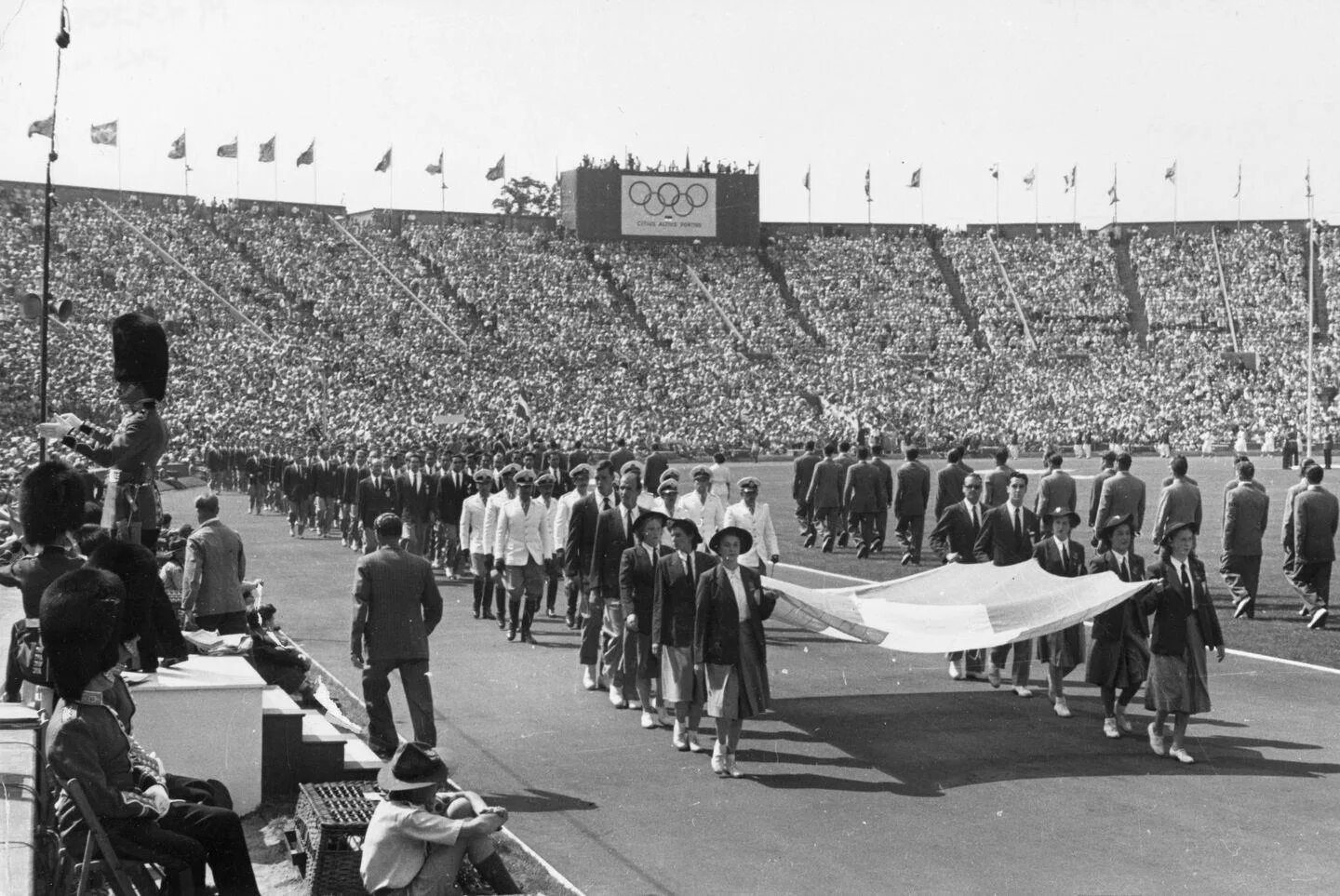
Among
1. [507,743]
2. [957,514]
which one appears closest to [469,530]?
[957,514]

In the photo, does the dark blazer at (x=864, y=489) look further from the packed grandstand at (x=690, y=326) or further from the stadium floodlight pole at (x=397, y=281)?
the stadium floodlight pole at (x=397, y=281)

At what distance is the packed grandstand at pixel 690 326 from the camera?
186 feet

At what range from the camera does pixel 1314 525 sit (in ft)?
59.9

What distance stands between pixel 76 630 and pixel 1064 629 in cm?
847

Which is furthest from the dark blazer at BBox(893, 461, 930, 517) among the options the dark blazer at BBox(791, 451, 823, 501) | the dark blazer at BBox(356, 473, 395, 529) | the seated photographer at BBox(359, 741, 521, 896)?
the seated photographer at BBox(359, 741, 521, 896)

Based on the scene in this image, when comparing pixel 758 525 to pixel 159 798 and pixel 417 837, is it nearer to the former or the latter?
pixel 417 837

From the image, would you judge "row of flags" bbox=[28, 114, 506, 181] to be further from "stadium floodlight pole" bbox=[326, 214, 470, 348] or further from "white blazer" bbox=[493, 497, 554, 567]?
"white blazer" bbox=[493, 497, 554, 567]

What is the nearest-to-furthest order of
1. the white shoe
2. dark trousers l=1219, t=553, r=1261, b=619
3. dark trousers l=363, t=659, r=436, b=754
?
dark trousers l=363, t=659, r=436, b=754, the white shoe, dark trousers l=1219, t=553, r=1261, b=619

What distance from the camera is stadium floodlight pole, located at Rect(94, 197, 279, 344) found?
59750mm

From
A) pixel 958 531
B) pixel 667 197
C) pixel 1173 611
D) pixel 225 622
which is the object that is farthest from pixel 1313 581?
pixel 667 197

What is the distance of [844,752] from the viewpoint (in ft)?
37.9

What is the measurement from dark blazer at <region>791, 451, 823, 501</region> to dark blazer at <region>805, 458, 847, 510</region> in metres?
1.49

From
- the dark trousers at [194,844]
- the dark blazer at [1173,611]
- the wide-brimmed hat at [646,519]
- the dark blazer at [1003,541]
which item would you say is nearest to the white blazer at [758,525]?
the dark blazer at [1003,541]

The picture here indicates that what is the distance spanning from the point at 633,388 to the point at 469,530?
42.9m
